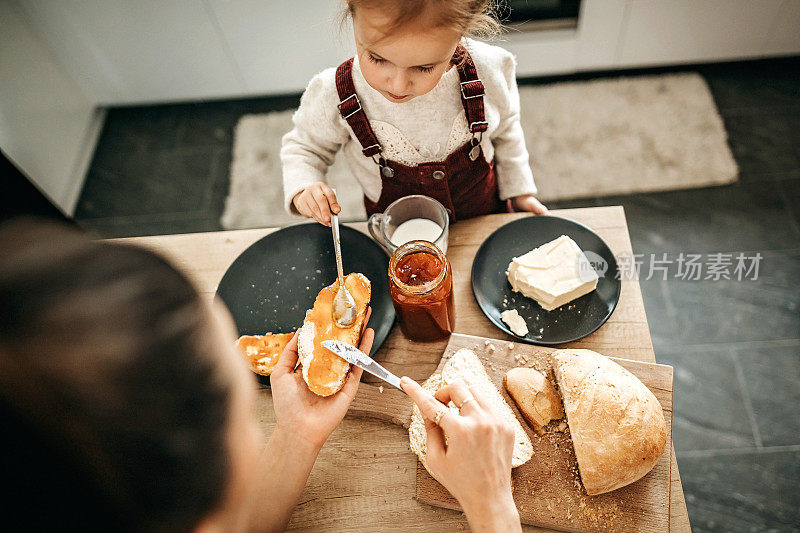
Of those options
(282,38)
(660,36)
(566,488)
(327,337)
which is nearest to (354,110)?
(327,337)

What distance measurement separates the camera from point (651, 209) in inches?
92.9

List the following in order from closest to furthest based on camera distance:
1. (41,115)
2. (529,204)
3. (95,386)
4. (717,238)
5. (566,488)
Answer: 1. (95,386)
2. (566,488)
3. (529,204)
4. (717,238)
5. (41,115)

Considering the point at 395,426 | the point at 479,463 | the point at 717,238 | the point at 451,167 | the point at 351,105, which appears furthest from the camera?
the point at 717,238

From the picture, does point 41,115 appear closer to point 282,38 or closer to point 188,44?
point 188,44

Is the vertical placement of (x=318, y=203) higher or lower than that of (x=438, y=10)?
lower

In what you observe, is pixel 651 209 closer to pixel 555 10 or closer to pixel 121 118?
pixel 555 10

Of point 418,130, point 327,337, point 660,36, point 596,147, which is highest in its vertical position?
point 418,130

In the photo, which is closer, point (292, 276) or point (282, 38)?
point (292, 276)

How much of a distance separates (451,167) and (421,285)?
1.42 feet

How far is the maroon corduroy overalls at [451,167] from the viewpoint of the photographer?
3.82 feet

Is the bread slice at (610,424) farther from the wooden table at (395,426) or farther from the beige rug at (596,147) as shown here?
the beige rug at (596,147)

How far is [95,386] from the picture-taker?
17.6 inches

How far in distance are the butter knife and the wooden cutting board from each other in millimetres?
103

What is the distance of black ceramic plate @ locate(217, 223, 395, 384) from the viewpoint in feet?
3.79
